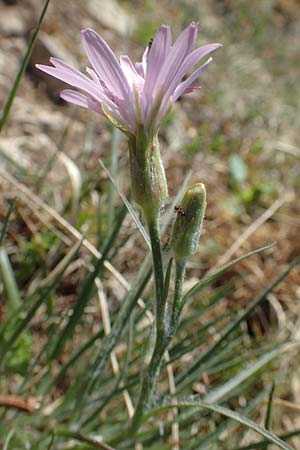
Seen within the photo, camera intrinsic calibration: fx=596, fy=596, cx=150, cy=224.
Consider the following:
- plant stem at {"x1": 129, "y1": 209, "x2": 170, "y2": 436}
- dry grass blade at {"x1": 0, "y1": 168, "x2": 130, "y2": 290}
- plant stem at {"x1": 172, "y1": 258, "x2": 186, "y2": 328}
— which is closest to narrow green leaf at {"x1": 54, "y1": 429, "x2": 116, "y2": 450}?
plant stem at {"x1": 129, "y1": 209, "x2": 170, "y2": 436}

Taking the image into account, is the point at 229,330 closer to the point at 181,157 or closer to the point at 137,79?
the point at 137,79

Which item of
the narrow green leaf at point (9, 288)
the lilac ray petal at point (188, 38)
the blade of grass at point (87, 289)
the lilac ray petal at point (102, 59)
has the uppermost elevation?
the lilac ray petal at point (188, 38)

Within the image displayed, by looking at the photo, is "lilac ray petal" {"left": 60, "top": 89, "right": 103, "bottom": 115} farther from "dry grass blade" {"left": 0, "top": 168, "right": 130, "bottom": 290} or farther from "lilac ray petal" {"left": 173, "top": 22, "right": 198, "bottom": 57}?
"dry grass blade" {"left": 0, "top": 168, "right": 130, "bottom": 290}

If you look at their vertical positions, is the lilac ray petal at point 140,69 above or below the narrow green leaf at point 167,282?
above

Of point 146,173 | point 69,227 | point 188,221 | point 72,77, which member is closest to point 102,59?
point 72,77

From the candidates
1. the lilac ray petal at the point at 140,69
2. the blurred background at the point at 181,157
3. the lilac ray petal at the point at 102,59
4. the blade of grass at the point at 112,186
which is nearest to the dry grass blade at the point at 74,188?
the blurred background at the point at 181,157

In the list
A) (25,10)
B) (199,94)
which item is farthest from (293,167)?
(25,10)

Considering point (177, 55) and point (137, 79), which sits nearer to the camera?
point (177, 55)

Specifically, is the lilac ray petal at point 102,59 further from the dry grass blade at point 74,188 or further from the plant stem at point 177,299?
the dry grass blade at point 74,188
